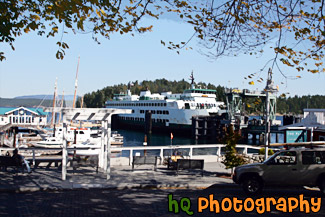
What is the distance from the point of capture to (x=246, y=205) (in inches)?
379

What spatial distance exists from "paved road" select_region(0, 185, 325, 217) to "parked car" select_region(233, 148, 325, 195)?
356mm

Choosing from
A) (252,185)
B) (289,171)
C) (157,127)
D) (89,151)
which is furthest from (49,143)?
(157,127)

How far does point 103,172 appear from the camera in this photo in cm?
1396

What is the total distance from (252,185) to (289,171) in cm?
111

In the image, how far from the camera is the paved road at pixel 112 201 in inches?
335

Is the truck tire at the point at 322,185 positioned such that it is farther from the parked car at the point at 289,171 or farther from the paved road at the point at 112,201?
the paved road at the point at 112,201

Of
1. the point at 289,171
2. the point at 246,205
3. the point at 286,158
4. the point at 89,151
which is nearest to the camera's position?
the point at 246,205

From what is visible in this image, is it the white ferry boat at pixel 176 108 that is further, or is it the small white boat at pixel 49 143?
the white ferry boat at pixel 176 108

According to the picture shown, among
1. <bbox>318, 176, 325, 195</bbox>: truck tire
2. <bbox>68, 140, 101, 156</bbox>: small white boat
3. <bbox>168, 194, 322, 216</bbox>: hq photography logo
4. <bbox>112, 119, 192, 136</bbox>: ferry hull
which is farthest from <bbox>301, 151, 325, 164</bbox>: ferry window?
<bbox>112, 119, 192, 136</bbox>: ferry hull

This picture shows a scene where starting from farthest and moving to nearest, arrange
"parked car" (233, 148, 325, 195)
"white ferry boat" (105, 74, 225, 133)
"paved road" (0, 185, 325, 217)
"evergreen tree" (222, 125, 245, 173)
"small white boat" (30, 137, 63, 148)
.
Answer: "white ferry boat" (105, 74, 225, 133) → "small white boat" (30, 137, 63, 148) → "evergreen tree" (222, 125, 245, 173) → "parked car" (233, 148, 325, 195) → "paved road" (0, 185, 325, 217)

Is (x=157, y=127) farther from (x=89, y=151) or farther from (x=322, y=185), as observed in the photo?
(x=322, y=185)

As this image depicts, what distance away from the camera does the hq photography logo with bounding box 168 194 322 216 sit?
8.97 metres

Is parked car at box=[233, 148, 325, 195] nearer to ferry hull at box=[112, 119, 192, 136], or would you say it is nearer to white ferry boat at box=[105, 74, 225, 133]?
ferry hull at box=[112, 119, 192, 136]

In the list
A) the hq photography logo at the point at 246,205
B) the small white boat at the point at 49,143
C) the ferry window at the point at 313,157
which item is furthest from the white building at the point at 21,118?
the ferry window at the point at 313,157
